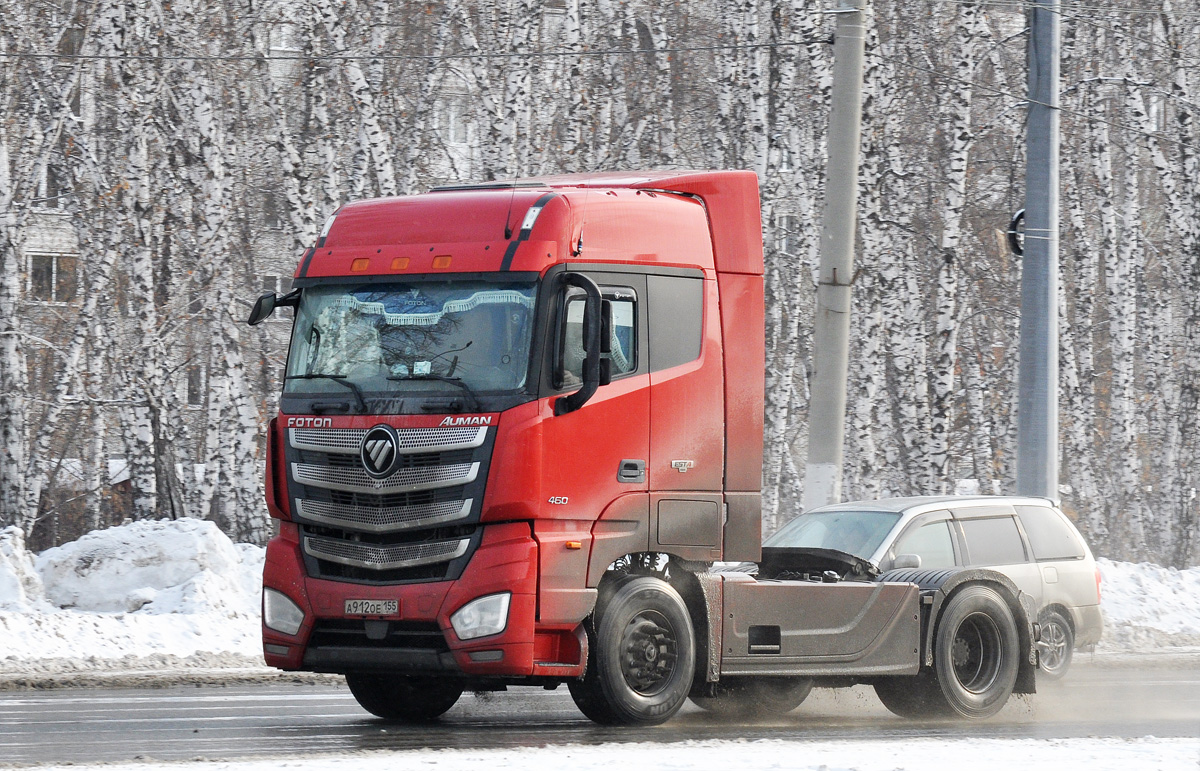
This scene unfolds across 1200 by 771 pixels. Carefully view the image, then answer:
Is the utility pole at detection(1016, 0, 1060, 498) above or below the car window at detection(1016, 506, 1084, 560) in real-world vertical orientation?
above

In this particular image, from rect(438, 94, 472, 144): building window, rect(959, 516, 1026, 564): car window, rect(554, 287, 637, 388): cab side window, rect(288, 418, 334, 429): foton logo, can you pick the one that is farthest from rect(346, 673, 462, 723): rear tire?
rect(438, 94, 472, 144): building window

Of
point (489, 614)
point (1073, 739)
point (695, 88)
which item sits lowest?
point (1073, 739)

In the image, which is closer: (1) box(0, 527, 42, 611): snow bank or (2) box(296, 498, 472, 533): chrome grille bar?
(2) box(296, 498, 472, 533): chrome grille bar

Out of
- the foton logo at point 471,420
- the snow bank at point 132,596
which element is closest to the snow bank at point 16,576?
the snow bank at point 132,596

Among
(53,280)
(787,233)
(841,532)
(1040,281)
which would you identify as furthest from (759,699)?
(53,280)

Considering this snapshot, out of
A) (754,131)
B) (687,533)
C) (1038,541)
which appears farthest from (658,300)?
(754,131)

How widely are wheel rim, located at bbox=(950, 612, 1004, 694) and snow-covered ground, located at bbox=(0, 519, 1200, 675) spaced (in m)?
6.21

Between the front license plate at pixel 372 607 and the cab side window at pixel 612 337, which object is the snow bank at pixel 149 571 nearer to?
the front license plate at pixel 372 607

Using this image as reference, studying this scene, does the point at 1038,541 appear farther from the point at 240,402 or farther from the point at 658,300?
the point at 240,402

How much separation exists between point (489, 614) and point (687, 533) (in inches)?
60.8

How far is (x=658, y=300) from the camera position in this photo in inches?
392

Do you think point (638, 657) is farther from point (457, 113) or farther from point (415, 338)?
point (457, 113)

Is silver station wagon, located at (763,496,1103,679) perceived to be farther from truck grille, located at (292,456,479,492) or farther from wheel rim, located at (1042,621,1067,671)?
truck grille, located at (292,456,479,492)

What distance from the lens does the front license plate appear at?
9156 millimetres
